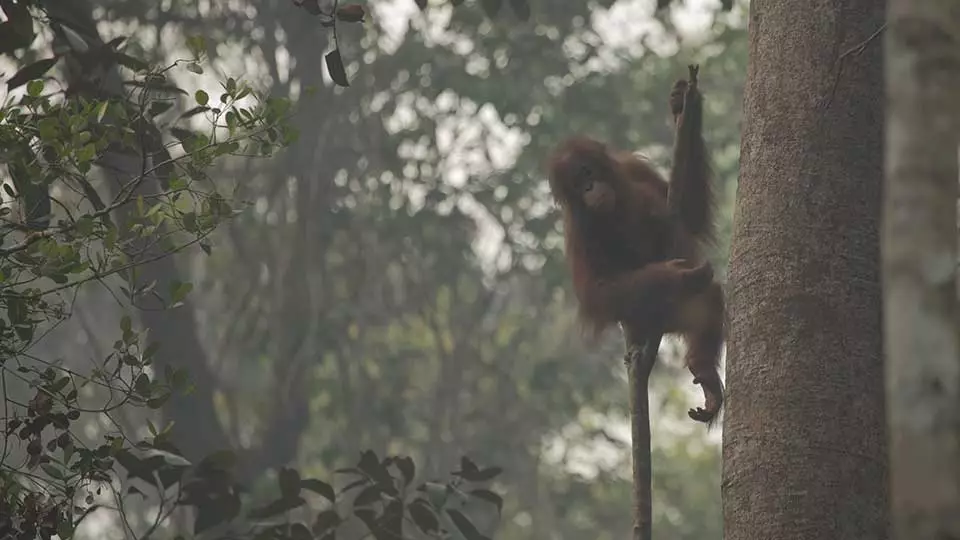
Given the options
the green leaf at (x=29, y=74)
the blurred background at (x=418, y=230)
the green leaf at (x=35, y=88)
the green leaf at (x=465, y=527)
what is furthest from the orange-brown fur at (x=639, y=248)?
the blurred background at (x=418, y=230)

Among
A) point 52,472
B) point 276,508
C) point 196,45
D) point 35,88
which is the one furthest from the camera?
point 276,508

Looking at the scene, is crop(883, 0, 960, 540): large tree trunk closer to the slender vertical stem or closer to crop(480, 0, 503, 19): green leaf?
the slender vertical stem

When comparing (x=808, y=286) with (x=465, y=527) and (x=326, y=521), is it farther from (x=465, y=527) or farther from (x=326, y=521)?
(x=326, y=521)

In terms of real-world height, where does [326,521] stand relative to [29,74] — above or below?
below

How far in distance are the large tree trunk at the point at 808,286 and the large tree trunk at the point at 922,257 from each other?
39.6 inches

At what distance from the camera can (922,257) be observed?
5.31 ft

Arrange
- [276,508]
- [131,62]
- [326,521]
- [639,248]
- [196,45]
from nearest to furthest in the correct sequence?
[196,45]
[131,62]
[276,508]
[326,521]
[639,248]

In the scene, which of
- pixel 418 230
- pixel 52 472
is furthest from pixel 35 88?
pixel 418 230

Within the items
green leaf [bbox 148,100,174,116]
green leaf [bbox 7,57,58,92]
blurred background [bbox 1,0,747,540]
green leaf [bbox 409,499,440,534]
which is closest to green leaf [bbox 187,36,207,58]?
green leaf [bbox 148,100,174,116]

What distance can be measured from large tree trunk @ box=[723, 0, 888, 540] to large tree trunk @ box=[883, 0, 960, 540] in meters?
1.01

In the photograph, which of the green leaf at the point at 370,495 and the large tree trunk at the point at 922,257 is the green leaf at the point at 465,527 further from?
the large tree trunk at the point at 922,257

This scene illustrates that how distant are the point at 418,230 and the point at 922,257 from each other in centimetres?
884

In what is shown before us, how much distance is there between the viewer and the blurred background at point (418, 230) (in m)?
9.87

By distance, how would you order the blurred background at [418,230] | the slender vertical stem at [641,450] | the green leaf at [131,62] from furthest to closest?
the blurred background at [418,230] → the green leaf at [131,62] → the slender vertical stem at [641,450]
